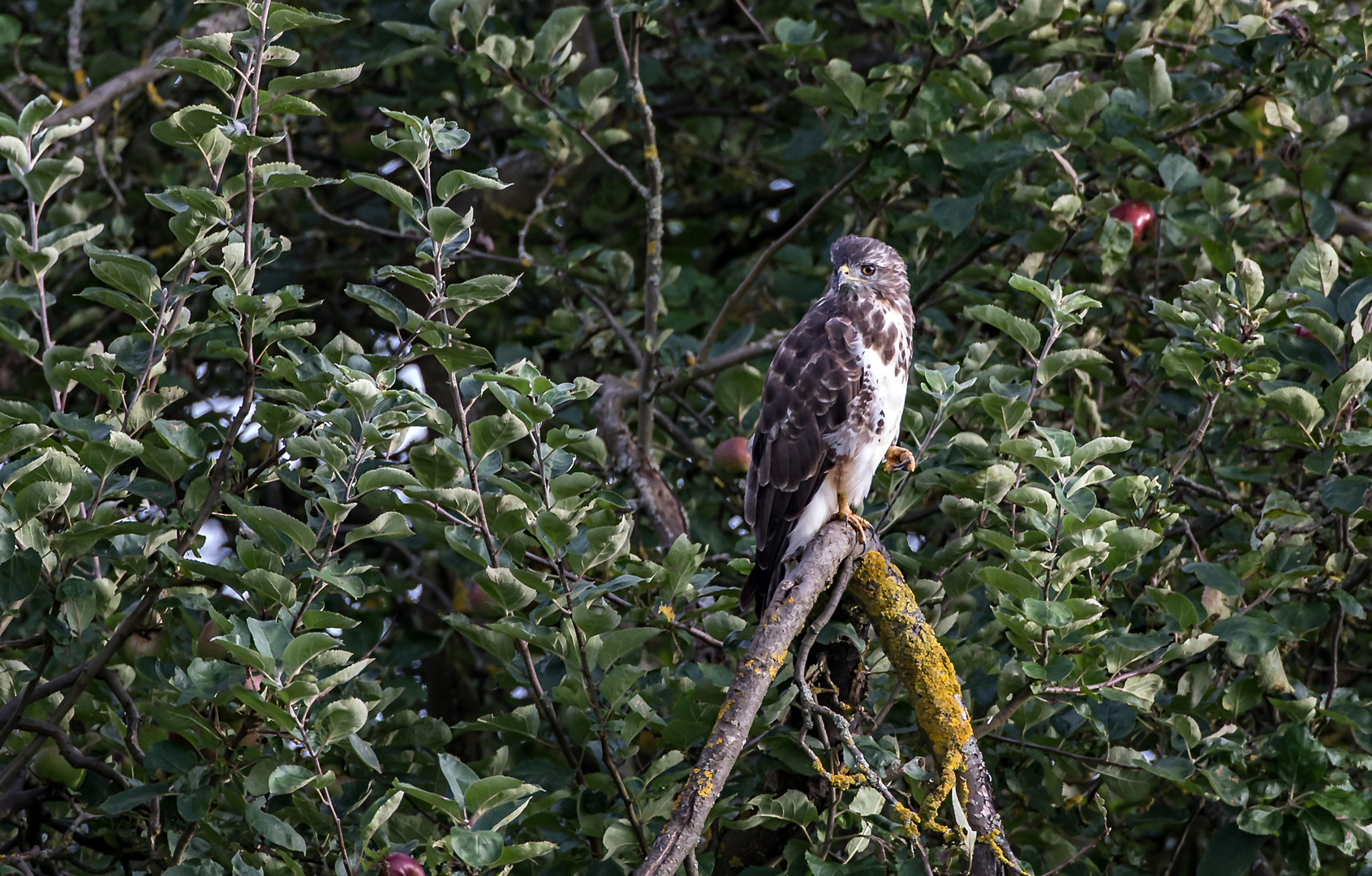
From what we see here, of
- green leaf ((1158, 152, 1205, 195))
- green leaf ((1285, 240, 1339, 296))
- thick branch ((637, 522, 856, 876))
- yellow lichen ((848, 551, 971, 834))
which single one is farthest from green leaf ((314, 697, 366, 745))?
green leaf ((1158, 152, 1205, 195))

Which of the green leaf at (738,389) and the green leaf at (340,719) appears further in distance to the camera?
the green leaf at (738,389)

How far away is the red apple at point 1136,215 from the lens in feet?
13.0

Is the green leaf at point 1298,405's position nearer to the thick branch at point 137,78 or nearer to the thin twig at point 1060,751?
the thin twig at point 1060,751

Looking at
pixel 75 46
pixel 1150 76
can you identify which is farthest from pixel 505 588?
pixel 75 46

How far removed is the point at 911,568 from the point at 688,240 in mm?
2622

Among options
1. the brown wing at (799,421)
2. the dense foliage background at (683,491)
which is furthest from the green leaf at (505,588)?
the brown wing at (799,421)

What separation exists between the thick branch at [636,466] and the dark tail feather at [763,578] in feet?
1.35

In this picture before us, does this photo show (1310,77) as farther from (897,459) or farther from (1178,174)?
(897,459)

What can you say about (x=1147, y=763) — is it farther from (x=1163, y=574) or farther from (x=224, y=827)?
(x=224, y=827)

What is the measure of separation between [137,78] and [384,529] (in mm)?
2427

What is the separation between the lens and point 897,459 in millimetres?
3746

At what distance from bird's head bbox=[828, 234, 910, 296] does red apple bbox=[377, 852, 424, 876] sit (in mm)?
2142

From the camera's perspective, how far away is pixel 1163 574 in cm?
337

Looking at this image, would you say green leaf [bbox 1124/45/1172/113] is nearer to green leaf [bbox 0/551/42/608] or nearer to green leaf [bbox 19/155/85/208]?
green leaf [bbox 19/155/85/208]
